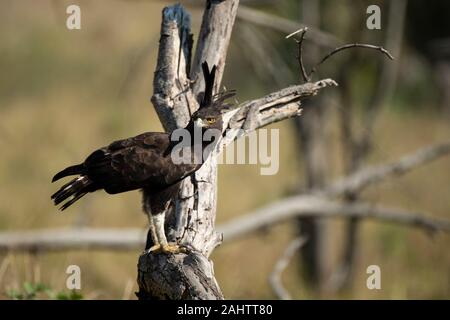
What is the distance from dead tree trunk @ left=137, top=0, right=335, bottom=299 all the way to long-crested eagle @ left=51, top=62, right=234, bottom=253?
0.11 m

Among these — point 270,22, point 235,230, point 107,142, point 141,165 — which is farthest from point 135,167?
point 107,142

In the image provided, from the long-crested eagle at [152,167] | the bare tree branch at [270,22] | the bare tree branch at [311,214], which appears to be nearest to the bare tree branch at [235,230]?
the bare tree branch at [311,214]

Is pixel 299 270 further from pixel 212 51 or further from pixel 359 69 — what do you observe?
pixel 212 51

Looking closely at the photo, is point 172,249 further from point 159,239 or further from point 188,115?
point 188,115

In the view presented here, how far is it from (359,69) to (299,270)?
265cm

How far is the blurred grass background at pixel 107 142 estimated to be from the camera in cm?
761

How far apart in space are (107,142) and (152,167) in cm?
692

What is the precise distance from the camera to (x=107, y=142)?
10523mm

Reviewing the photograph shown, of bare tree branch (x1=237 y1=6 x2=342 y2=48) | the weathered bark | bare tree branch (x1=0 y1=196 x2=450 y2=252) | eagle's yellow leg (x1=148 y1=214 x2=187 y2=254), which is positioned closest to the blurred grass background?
bare tree branch (x1=0 y1=196 x2=450 y2=252)

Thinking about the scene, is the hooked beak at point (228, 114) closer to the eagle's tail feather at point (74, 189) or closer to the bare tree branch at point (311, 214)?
the eagle's tail feather at point (74, 189)

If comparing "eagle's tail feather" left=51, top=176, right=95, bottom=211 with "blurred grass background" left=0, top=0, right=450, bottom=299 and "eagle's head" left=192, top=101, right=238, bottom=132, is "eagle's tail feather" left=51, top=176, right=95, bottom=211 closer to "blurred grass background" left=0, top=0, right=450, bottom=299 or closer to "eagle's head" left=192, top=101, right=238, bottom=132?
"eagle's head" left=192, top=101, right=238, bottom=132

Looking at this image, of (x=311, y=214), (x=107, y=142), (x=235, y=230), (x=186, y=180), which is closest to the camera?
(x=186, y=180)

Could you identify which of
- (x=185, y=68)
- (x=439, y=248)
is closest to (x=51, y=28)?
(x=439, y=248)

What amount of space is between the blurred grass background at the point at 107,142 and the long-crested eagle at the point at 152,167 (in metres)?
1.05
